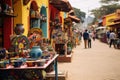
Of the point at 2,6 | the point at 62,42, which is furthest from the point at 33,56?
the point at 62,42

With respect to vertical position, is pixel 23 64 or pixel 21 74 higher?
pixel 23 64

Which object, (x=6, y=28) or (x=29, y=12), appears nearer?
(x=6, y=28)

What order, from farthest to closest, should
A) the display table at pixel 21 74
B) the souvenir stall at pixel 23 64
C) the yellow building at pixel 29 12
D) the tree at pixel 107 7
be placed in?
the tree at pixel 107 7, the yellow building at pixel 29 12, the display table at pixel 21 74, the souvenir stall at pixel 23 64

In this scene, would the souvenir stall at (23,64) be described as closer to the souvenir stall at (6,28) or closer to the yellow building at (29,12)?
the souvenir stall at (6,28)

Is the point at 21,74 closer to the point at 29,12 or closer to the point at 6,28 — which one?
the point at 6,28

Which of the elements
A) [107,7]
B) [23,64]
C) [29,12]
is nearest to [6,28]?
[29,12]

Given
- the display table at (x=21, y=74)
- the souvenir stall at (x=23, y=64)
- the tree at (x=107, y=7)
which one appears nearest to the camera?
the souvenir stall at (x=23, y=64)

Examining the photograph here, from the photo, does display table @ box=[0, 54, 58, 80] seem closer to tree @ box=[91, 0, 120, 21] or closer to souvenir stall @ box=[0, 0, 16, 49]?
souvenir stall @ box=[0, 0, 16, 49]

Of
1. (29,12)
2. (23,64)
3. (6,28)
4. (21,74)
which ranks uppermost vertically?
(29,12)

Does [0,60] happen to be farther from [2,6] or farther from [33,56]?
[2,6]

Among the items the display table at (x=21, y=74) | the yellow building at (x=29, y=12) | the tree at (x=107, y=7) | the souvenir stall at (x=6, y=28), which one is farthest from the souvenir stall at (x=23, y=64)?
the tree at (x=107, y=7)

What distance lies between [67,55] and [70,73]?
4232 mm

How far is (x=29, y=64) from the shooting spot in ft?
21.4

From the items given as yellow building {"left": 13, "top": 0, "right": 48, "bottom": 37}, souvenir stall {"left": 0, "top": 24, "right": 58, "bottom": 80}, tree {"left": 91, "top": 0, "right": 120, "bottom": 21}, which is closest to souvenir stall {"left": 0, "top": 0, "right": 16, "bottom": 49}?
yellow building {"left": 13, "top": 0, "right": 48, "bottom": 37}
